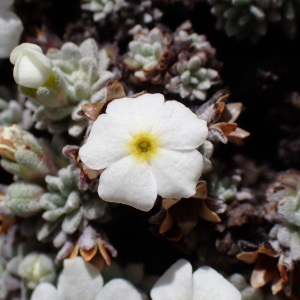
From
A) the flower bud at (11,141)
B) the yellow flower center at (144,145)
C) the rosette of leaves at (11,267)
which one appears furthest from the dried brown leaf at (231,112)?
the rosette of leaves at (11,267)

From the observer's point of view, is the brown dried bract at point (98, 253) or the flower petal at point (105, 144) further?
the brown dried bract at point (98, 253)

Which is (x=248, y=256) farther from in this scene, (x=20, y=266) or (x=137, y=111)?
(x=20, y=266)

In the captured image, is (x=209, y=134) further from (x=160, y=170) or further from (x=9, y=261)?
(x=9, y=261)

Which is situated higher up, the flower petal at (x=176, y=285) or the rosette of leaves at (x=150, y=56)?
the rosette of leaves at (x=150, y=56)

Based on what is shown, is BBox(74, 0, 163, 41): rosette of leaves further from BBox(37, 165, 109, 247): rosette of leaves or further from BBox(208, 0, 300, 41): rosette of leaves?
BBox(37, 165, 109, 247): rosette of leaves

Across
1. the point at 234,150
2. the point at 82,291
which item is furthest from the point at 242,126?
the point at 82,291

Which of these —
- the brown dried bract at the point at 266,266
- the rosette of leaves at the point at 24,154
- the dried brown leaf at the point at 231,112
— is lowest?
the brown dried bract at the point at 266,266

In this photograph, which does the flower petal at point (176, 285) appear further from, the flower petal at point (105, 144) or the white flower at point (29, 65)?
the white flower at point (29, 65)

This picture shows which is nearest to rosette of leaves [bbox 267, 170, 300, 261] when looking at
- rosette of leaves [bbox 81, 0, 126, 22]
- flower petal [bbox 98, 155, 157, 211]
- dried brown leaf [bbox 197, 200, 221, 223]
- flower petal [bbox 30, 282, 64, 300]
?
dried brown leaf [bbox 197, 200, 221, 223]
